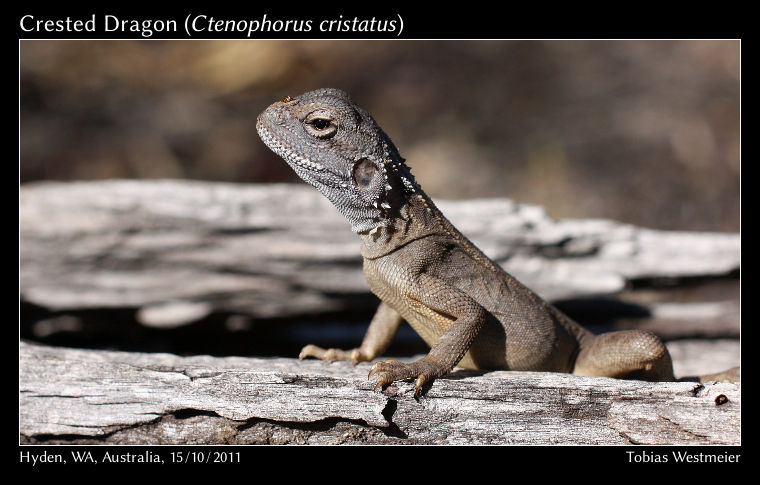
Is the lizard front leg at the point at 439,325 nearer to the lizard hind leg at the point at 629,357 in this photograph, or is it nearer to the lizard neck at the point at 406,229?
the lizard neck at the point at 406,229

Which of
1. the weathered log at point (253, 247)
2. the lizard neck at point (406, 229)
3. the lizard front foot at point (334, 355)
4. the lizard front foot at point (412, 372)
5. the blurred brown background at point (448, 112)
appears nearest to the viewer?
the lizard front foot at point (412, 372)

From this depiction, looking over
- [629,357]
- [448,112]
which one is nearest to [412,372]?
[629,357]

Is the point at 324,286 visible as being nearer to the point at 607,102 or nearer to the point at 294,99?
the point at 294,99

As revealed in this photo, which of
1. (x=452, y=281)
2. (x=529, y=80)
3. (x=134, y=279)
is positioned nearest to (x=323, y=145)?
(x=452, y=281)

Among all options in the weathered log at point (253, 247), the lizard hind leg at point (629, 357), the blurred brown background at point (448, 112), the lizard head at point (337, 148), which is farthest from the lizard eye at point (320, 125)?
the blurred brown background at point (448, 112)

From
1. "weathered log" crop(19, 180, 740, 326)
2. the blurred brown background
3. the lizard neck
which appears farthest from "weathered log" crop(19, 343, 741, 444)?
the blurred brown background

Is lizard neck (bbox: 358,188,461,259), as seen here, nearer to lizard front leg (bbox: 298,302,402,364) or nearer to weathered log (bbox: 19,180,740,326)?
lizard front leg (bbox: 298,302,402,364)
